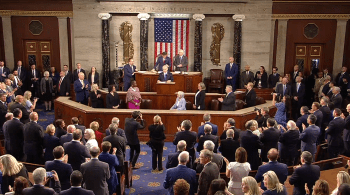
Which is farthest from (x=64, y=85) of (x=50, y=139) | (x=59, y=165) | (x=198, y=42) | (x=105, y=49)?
(x=59, y=165)

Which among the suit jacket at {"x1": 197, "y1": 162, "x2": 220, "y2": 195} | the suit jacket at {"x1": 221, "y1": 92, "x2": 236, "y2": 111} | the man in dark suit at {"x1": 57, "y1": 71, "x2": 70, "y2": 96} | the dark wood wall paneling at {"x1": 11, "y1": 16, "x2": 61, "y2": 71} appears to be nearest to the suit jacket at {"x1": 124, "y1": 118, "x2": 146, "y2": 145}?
the suit jacket at {"x1": 197, "y1": 162, "x2": 220, "y2": 195}

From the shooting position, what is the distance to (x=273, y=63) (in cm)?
1652

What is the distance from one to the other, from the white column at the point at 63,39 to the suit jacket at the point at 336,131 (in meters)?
11.8

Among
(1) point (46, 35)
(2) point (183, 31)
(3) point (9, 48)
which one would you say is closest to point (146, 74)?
(2) point (183, 31)

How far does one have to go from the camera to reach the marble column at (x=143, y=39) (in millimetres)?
16016

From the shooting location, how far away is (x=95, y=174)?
5734 mm

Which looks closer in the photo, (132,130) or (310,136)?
(310,136)

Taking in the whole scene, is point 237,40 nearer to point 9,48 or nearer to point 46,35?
point 46,35

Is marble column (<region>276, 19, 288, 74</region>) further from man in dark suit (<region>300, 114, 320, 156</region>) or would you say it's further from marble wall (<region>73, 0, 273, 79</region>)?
man in dark suit (<region>300, 114, 320, 156</region>)

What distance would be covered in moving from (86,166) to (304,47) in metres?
13.1

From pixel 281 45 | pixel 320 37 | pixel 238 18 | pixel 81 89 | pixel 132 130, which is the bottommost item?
pixel 132 130

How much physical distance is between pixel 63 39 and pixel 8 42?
92.8 inches

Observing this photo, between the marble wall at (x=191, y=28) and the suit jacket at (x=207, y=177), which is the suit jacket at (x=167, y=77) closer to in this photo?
the marble wall at (x=191, y=28)

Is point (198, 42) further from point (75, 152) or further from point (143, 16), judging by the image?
point (75, 152)
